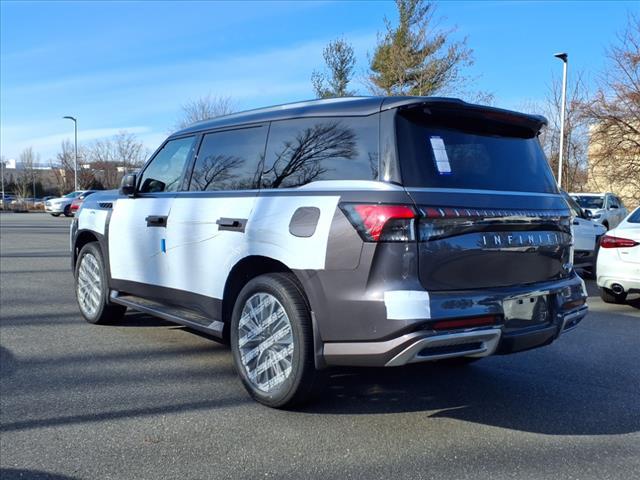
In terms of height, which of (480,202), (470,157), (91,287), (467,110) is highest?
(467,110)

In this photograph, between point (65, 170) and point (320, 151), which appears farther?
point (65, 170)

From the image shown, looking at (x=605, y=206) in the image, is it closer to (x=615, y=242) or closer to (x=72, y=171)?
(x=615, y=242)

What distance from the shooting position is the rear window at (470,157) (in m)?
3.48

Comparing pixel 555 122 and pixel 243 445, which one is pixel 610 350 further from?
pixel 555 122

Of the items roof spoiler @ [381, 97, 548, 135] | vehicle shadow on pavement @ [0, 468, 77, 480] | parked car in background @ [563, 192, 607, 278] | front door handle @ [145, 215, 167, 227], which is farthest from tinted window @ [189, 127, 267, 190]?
parked car in background @ [563, 192, 607, 278]

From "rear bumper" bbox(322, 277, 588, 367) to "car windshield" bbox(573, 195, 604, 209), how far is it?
16.0m

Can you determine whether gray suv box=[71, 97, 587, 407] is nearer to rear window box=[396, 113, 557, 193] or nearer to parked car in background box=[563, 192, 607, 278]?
rear window box=[396, 113, 557, 193]

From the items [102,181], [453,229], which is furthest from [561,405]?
[102,181]

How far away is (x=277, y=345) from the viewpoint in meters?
3.87

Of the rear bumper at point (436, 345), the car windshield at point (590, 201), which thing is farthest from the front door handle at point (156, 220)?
the car windshield at point (590, 201)

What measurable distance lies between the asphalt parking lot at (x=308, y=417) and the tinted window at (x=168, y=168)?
1504 mm

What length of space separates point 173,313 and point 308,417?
1.66 m

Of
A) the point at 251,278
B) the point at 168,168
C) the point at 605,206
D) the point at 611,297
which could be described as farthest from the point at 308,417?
the point at 605,206

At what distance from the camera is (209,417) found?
386cm
